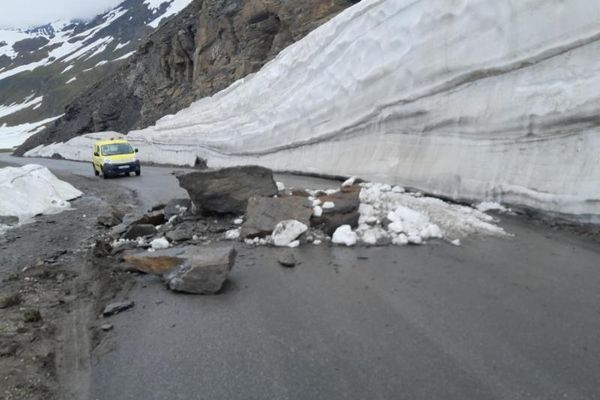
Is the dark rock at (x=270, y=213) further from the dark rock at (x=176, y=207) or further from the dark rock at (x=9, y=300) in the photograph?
the dark rock at (x=9, y=300)

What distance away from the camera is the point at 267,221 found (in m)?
7.02

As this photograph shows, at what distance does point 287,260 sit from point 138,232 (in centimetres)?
261

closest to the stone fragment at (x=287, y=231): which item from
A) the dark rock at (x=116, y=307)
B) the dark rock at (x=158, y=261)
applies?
the dark rock at (x=158, y=261)

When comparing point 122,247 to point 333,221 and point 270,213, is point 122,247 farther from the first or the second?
point 333,221

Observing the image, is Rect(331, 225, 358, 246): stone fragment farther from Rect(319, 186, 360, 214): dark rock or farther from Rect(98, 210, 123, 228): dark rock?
Rect(98, 210, 123, 228): dark rock

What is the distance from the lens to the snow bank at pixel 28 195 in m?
10.9

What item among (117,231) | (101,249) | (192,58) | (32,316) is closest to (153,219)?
(117,231)

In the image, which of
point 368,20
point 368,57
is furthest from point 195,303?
point 368,20

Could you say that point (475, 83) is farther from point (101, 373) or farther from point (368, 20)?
point (101, 373)

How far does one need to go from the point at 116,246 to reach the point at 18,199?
18.9 feet

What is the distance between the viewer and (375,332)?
3.99 m

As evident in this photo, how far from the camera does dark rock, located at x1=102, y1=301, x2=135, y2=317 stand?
4.66 metres

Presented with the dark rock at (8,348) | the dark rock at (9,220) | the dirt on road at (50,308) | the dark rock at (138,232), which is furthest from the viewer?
the dark rock at (9,220)

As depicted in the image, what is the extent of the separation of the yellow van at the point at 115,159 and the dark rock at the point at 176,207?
40.9 ft
